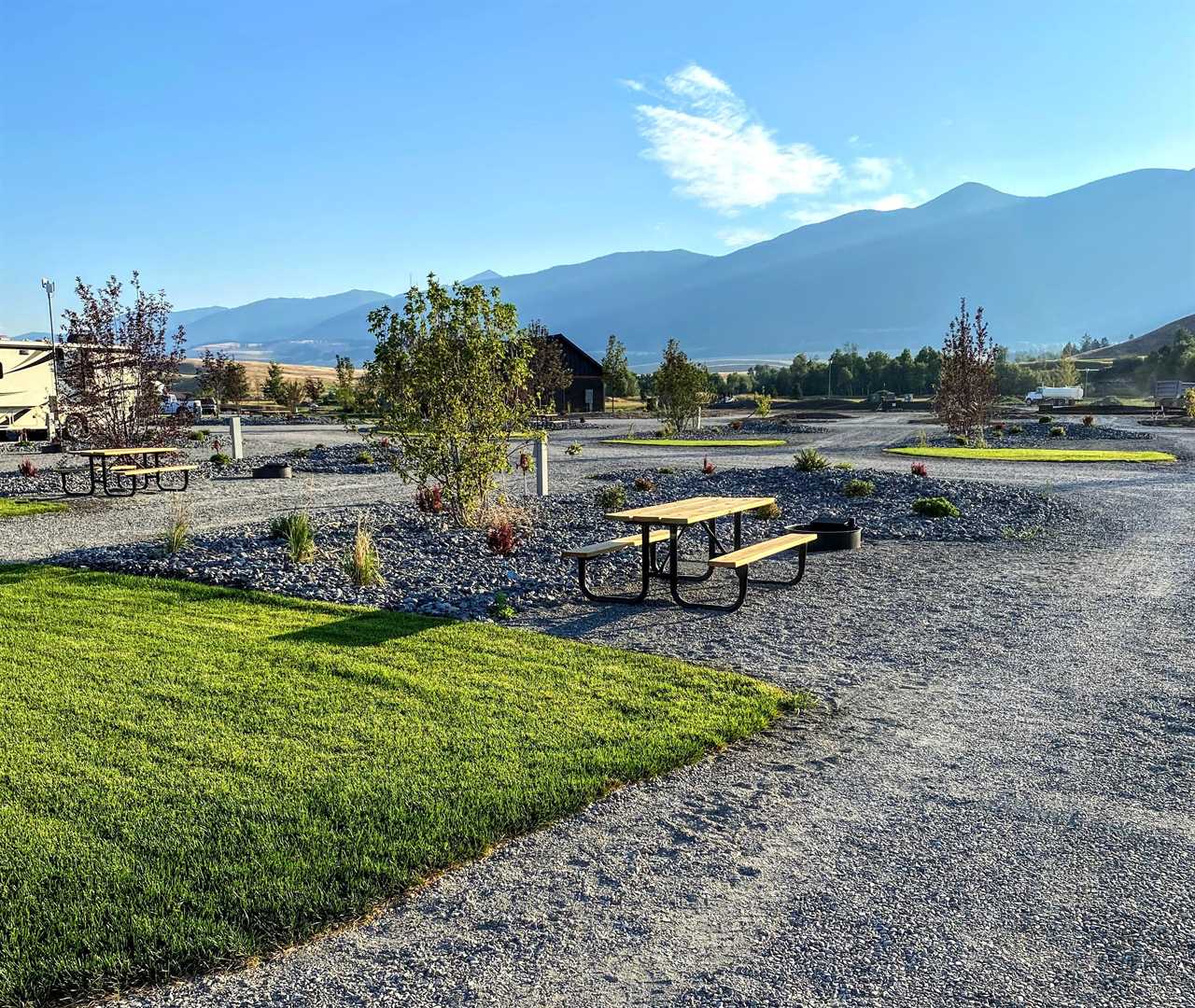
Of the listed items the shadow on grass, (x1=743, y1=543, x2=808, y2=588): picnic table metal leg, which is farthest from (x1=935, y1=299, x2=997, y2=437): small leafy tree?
the shadow on grass

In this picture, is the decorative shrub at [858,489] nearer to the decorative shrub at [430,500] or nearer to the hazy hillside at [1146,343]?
the decorative shrub at [430,500]

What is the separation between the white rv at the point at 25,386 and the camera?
32.6 metres

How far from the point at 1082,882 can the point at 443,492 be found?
10.2 metres

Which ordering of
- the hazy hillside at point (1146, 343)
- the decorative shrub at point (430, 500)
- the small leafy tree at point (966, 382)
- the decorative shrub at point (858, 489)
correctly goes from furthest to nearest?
the hazy hillside at point (1146, 343) < the small leafy tree at point (966, 382) < the decorative shrub at point (858, 489) < the decorative shrub at point (430, 500)

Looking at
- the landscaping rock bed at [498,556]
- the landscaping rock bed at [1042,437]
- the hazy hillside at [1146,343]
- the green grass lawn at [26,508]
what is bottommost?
the landscaping rock bed at [498,556]

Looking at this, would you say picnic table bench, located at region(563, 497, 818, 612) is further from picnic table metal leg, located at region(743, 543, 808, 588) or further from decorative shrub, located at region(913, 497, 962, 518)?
decorative shrub, located at region(913, 497, 962, 518)

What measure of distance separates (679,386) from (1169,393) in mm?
49096

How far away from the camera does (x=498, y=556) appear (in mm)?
11031

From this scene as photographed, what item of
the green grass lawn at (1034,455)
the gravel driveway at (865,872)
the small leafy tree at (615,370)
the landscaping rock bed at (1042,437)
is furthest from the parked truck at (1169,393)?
the gravel driveway at (865,872)

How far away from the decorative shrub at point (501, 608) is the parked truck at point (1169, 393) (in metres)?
57.6

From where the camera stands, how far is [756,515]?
47.7 ft

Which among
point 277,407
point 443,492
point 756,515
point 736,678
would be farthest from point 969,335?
point 277,407

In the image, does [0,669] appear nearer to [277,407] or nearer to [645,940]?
[645,940]

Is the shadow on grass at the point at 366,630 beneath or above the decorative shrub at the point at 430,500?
beneath
